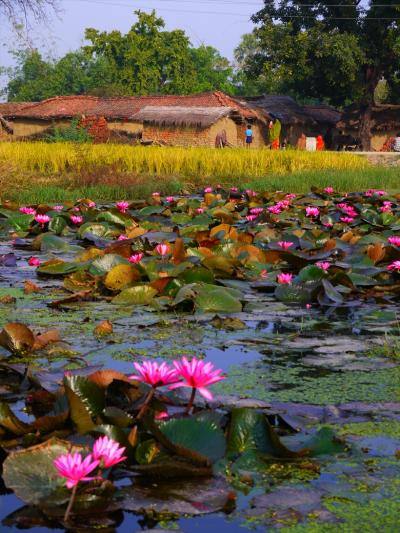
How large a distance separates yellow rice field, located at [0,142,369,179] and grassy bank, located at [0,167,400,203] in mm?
563

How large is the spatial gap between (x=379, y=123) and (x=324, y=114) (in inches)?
128

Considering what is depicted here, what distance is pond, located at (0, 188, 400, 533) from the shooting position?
167 centimetres

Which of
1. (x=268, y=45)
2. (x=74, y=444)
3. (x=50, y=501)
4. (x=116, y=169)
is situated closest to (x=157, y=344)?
(x=74, y=444)

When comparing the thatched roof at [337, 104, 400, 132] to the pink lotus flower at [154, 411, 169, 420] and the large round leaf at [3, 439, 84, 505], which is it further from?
the large round leaf at [3, 439, 84, 505]

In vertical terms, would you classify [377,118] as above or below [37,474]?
above

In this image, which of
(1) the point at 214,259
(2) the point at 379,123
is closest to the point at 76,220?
(1) the point at 214,259

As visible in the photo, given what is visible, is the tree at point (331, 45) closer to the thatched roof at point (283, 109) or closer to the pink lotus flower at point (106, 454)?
the thatched roof at point (283, 109)

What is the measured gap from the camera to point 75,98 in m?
36.5

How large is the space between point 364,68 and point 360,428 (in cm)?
3194

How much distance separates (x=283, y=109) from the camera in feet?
118

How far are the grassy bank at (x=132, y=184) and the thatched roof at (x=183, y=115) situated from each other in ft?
56.0

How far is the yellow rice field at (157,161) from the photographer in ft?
45.8

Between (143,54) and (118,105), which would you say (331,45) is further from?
(143,54)

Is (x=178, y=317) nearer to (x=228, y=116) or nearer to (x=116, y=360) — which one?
(x=116, y=360)
